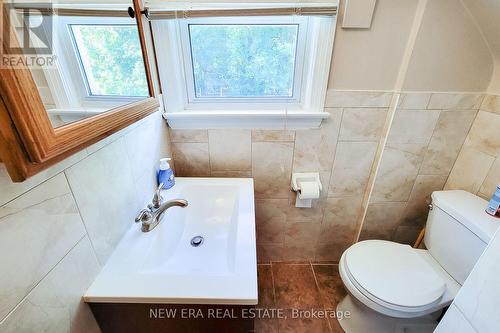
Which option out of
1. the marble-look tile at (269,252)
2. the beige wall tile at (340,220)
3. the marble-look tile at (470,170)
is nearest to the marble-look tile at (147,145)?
the marble-look tile at (269,252)

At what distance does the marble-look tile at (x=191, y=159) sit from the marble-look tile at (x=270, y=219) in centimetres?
42

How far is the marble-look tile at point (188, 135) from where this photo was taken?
1.27 metres

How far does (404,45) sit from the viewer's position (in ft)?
3.50

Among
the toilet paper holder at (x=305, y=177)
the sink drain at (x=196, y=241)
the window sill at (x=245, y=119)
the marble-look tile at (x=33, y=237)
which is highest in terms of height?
the window sill at (x=245, y=119)

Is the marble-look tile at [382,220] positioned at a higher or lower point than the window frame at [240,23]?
lower

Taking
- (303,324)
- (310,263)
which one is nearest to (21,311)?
(303,324)

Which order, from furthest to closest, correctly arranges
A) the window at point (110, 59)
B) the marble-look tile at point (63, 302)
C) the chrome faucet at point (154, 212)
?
the chrome faucet at point (154, 212) → the window at point (110, 59) → the marble-look tile at point (63, 302)

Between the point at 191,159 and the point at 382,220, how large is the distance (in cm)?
130

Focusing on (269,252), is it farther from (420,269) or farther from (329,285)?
(420,269)

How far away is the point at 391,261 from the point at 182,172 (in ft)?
4.22

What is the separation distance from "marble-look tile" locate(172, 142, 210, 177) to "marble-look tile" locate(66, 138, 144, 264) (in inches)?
17.7

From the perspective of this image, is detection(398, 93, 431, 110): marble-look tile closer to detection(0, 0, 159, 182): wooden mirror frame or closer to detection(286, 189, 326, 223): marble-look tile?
detection(286, 189, 326, 223): marble-look tile

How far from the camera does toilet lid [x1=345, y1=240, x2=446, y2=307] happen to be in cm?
101

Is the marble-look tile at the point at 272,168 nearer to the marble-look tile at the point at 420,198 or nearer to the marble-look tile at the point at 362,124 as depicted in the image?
the marble-look tile at the point at 362,124
